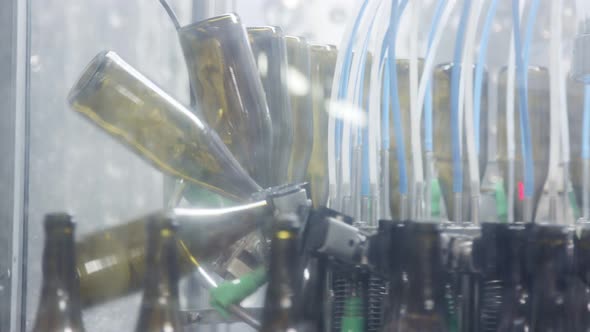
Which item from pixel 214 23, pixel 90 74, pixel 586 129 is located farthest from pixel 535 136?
pixel 90 74

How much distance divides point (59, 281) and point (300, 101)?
0.35 m

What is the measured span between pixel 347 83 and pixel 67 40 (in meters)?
0.40

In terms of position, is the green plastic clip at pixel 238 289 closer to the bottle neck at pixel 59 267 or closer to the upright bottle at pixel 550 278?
the bottle neck at pixel 59 267

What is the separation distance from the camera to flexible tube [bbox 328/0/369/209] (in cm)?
65

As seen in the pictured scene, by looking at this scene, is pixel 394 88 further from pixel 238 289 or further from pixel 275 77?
pixel 238 289

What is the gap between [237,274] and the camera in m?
0.57

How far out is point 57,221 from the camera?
462 mm

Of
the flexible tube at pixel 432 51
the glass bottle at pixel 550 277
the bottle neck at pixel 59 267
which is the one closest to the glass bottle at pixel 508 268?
the glass bottle at pixel 550 277

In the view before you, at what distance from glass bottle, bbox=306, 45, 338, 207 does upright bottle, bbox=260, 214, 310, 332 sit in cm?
25

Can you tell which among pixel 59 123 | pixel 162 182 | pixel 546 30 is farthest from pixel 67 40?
pixel 546 30

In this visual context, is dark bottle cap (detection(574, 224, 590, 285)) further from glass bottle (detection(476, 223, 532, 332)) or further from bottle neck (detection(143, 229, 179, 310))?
bottle neck (detection(143, 229, 179, 310))

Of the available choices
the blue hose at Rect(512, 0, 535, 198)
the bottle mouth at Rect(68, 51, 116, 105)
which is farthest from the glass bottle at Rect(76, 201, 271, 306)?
the blue hose at Rect(512, 0, 535, 198)

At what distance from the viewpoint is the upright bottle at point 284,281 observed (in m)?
0.45

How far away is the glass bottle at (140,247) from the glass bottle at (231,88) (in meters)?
0.07
